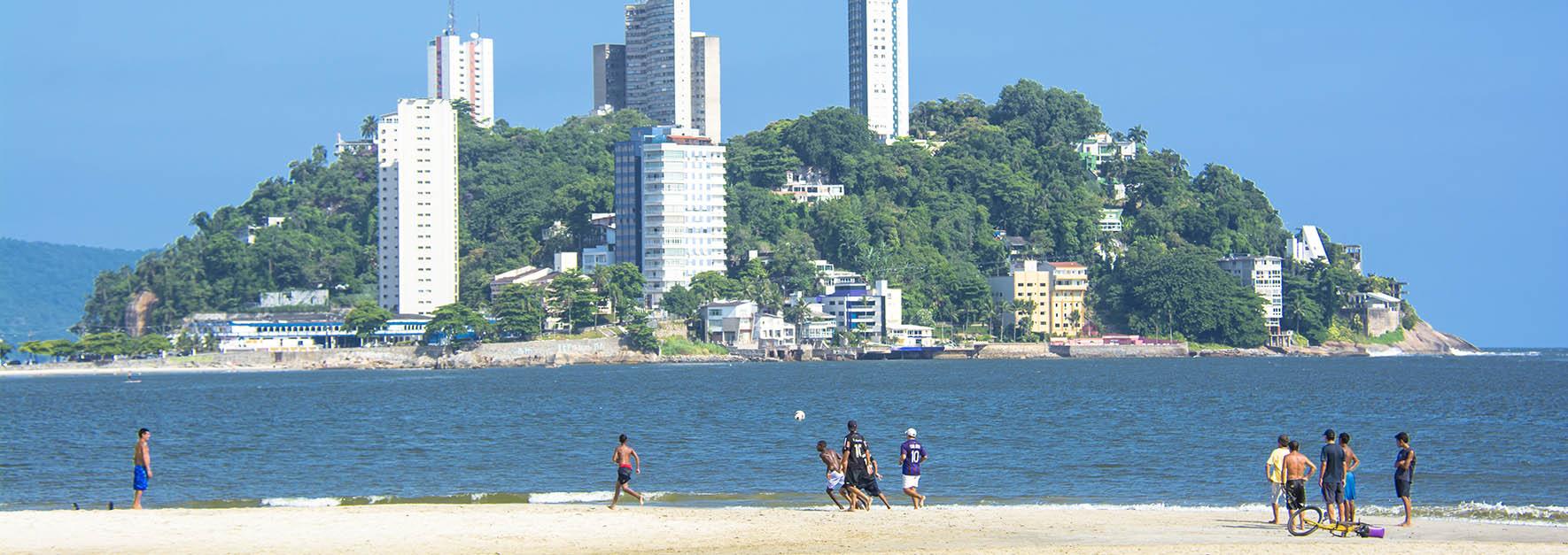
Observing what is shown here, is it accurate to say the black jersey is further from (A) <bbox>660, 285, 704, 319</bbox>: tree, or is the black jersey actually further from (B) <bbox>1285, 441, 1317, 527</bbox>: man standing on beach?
(A) <bbox>660, 285, 704, 319</bbox>: tree

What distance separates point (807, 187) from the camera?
176375 mm

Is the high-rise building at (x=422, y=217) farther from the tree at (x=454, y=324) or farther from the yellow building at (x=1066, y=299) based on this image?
the yellow building at (x=1066, y=299)

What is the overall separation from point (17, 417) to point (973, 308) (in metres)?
95.3

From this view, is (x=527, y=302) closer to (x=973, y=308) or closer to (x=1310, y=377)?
(x=973, y=308)

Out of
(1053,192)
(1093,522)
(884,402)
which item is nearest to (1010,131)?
(1053,192)

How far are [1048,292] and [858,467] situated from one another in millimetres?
135127

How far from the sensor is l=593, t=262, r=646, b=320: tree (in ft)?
481

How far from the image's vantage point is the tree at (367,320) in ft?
475

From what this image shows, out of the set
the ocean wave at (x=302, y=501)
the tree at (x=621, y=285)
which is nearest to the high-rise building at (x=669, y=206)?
the tree at (x=621, y=285)

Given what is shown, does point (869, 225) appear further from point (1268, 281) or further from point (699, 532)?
point (699, 532)

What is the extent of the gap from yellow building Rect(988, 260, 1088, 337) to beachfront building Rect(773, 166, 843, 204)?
19072mm

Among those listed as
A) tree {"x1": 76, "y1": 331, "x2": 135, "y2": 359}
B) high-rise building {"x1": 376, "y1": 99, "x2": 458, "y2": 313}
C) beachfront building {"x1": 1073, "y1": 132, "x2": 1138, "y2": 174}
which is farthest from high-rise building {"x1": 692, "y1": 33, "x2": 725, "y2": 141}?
tree {"x1": 76, "y1": 331, "x2": 135, "y2": 359}

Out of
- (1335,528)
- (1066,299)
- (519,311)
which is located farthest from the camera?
(1066,299)

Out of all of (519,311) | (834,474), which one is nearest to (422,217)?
(519,311)
